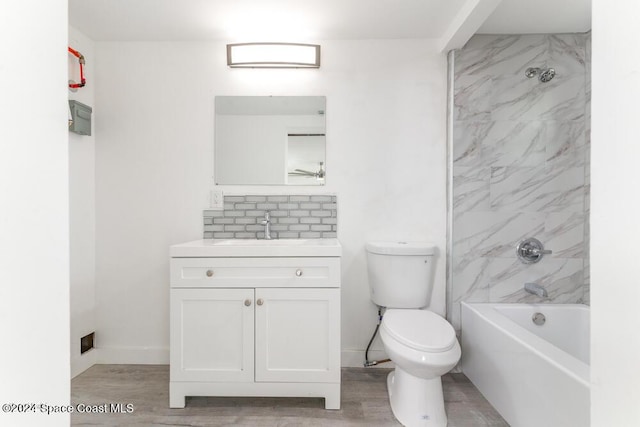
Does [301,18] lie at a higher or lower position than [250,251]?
higher

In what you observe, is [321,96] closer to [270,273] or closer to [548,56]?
[270,273]

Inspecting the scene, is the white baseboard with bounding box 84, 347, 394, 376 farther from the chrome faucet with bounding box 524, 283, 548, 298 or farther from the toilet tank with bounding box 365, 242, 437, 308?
the chrome faucet with bounding box 524, 283, 548, 298

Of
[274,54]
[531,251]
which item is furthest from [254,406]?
[274,54]

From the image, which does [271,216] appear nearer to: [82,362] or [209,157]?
[209,157]

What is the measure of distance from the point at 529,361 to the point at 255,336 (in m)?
1.27

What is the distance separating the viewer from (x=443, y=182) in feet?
6.81

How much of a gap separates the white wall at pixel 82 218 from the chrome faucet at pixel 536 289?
279 centimetres

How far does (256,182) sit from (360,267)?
89cm

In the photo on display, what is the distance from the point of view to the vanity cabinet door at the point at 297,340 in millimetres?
1607

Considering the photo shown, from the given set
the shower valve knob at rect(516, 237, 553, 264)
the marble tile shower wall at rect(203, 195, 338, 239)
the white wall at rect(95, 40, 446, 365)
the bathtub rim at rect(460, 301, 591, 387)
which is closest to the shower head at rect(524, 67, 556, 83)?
the white wall at rect(95, 40, 446, 365)

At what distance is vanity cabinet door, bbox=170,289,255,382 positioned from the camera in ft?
5.28

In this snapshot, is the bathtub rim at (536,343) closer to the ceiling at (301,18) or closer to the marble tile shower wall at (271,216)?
the marble tile shower wall at (271,216)

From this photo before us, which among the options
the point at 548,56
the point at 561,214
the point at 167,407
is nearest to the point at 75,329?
the point at 167,407

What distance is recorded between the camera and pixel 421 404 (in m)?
1.50
